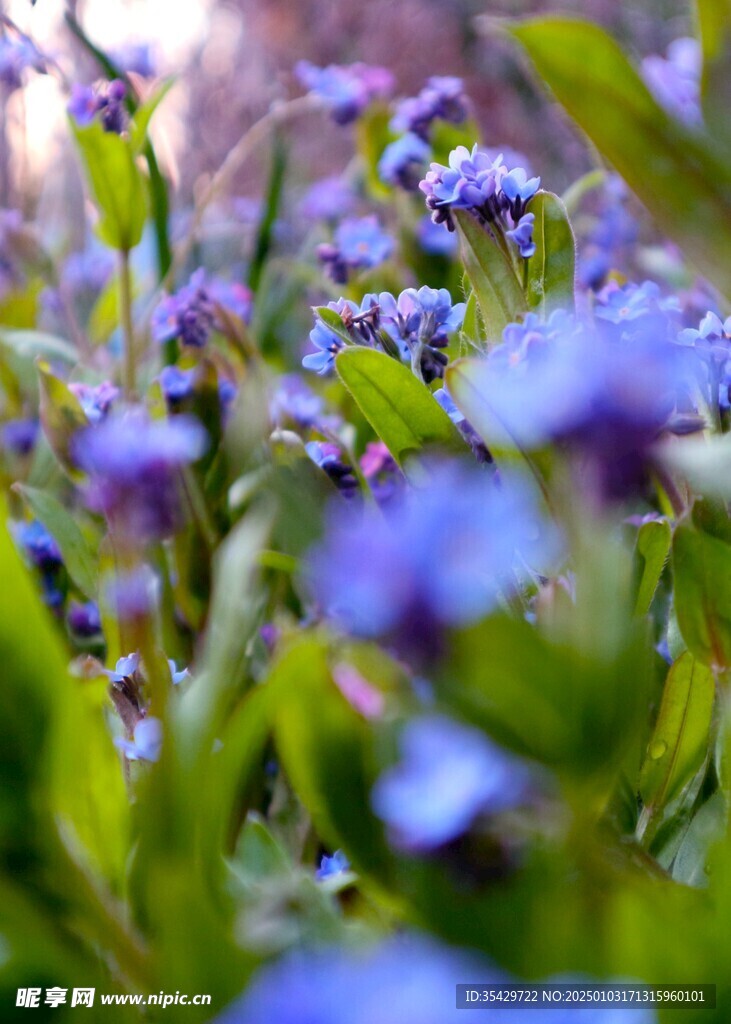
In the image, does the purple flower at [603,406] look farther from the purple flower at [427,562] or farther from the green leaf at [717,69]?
the green leaf at [717,69]

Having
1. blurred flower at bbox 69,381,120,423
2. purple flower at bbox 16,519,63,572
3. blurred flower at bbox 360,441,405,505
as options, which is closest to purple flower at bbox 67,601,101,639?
purple flower at bbox 16,519,63,572

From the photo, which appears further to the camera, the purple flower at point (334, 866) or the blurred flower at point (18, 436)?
the blurred flower at point (18, 436)

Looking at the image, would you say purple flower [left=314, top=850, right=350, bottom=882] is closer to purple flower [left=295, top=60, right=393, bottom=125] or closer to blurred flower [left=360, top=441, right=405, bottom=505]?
blurred flower [left=360, top=441, right=405, bottom=505]

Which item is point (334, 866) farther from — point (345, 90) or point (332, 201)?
point (332, 201)

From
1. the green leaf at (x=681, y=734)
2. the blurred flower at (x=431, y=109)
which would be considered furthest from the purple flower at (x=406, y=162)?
the green leaf at (x=681, y=734)

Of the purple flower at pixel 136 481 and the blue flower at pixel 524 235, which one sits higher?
the blue flower at pixel 524 235
